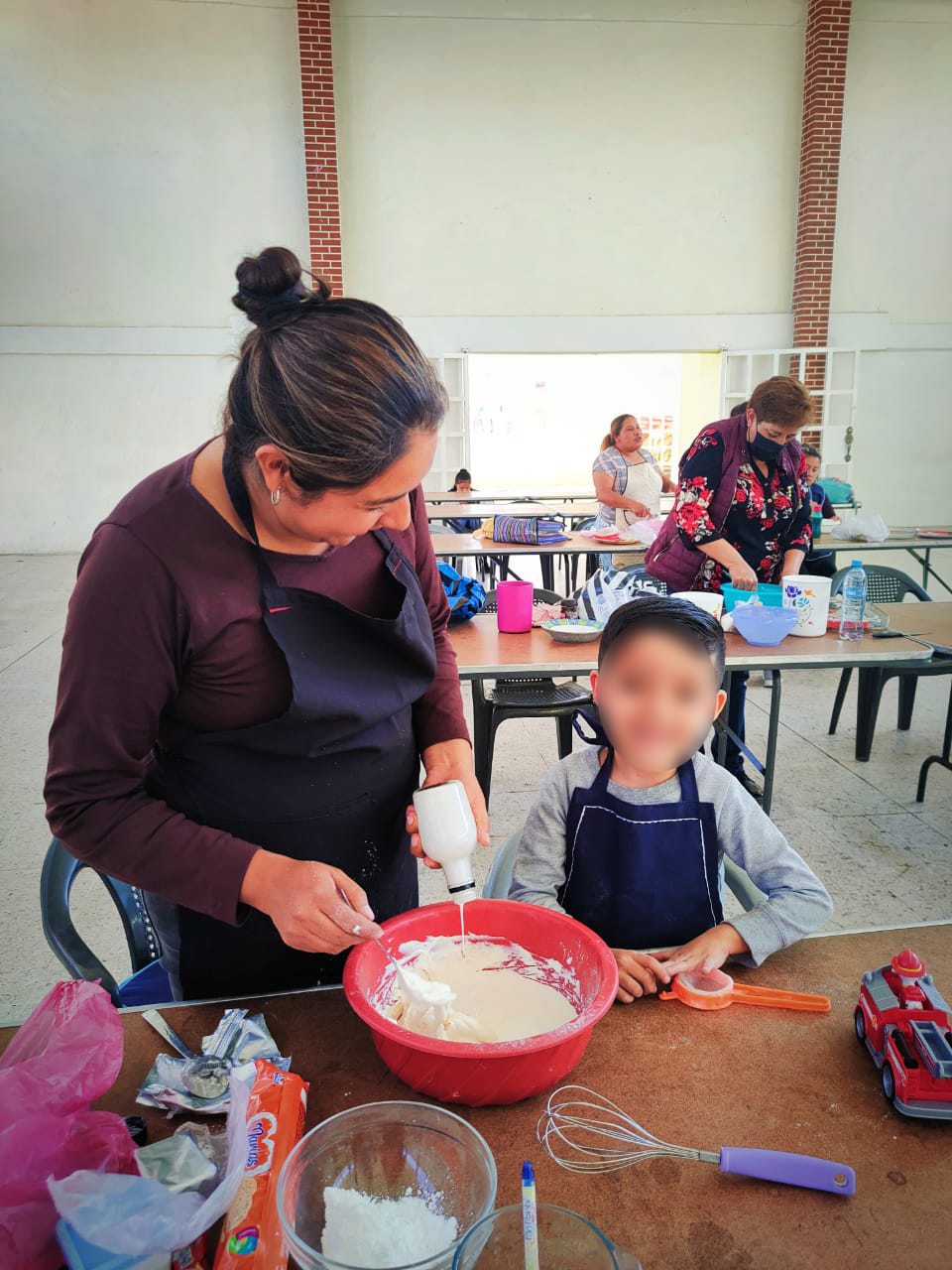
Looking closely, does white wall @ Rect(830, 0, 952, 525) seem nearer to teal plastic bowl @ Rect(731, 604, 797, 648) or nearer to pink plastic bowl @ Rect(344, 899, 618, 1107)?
teal plastic bowl @ Rect(731, 604, 797, 648)

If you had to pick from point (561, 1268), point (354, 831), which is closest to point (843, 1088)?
point (561, 1268)

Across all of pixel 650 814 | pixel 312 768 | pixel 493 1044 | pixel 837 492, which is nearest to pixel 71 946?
pixel 312 768

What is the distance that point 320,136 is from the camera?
1008 centimetres

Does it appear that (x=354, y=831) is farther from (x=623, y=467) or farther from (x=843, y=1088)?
(x=623, y=467)

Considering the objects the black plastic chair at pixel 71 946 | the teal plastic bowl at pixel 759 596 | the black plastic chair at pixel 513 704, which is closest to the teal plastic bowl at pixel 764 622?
the teal plastic bowl at pixel 759 596

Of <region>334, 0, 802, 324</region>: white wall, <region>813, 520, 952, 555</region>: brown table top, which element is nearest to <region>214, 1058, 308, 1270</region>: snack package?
<region>813, 520, 952, 555</region>: brown table top

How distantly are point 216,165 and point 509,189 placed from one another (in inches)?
139

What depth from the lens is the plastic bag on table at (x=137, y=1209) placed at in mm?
739

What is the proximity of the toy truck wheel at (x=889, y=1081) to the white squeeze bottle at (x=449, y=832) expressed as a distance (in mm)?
547

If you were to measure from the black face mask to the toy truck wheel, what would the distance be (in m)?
2.97

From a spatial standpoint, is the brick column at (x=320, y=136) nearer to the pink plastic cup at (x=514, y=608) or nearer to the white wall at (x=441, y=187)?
the white wall at (x=441, y=187)

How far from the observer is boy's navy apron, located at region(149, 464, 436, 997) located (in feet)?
4.16

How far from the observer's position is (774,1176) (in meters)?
0.89

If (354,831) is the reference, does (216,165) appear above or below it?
above
